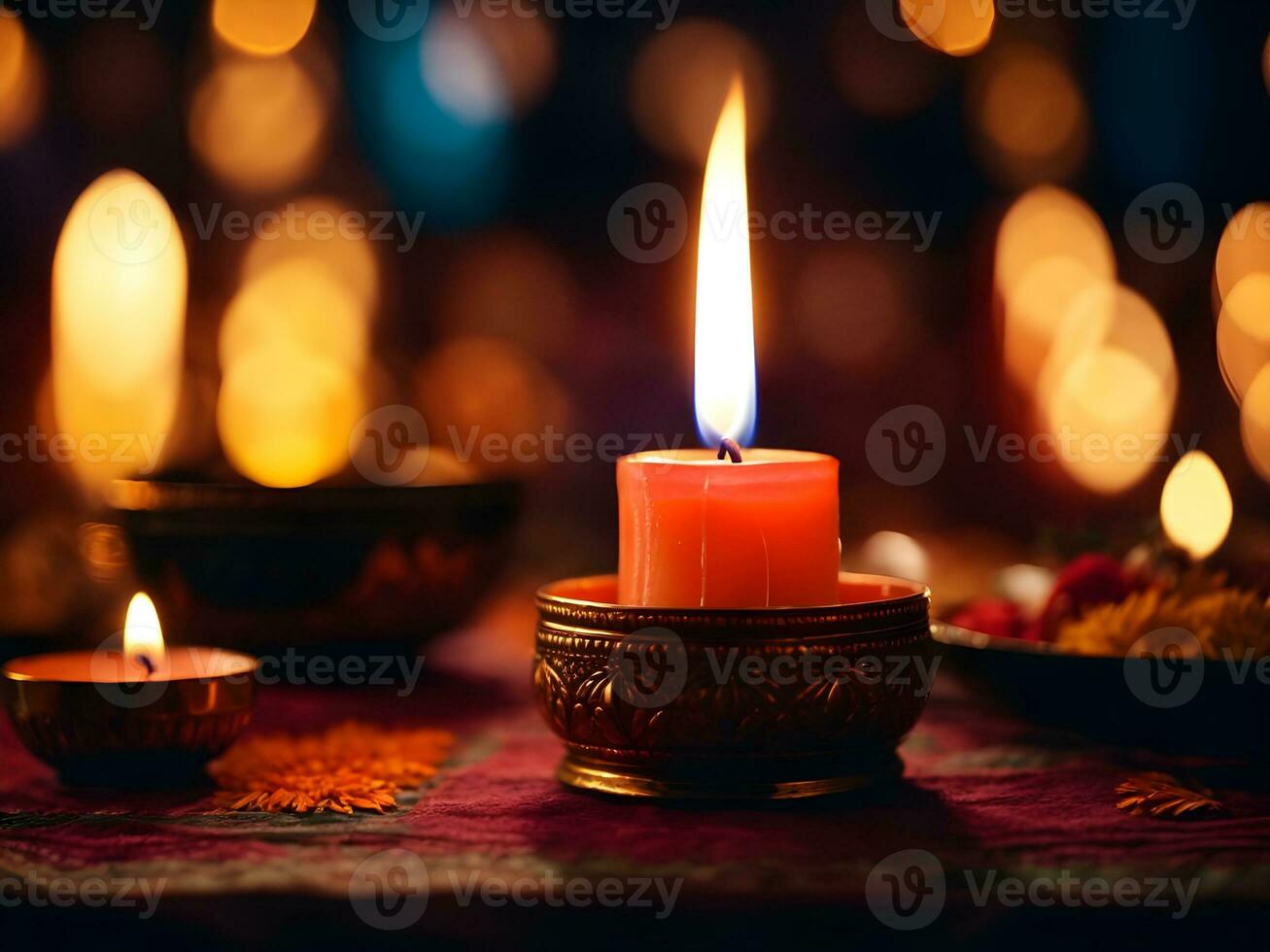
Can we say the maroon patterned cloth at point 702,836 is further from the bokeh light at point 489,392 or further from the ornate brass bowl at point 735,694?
the bokeh light at point 489,392

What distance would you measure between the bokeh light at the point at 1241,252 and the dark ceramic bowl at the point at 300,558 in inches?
44.0

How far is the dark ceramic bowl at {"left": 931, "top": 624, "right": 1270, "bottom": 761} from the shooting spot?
2.25ft

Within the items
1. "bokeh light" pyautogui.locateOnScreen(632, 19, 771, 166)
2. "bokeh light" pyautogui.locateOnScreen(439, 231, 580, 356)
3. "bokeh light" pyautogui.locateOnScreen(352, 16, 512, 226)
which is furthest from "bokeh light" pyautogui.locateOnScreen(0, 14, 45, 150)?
"bokeh light" pyautogui.locateOnScreen(632, 19, 771, 166)

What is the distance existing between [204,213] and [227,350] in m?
0.17

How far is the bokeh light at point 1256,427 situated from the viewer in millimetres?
1782

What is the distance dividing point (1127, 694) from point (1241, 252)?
117 centimetres

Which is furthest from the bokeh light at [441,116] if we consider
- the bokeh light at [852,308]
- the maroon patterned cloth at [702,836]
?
the maroon patterned cloth at [702,836]

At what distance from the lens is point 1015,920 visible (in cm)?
54

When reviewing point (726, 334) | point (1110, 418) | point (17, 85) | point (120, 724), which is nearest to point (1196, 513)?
point (726, 334)

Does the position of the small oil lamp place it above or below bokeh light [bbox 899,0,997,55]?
below

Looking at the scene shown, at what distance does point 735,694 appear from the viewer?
0.64 metres

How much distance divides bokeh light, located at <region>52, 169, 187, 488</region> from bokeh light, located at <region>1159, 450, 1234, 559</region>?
1010 mm

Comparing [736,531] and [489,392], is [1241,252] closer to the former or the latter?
[489,392]

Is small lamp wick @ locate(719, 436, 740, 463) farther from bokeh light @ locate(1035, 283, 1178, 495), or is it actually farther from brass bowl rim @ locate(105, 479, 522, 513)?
bokeh light @ locate(1035, 283, 1178, 495)
